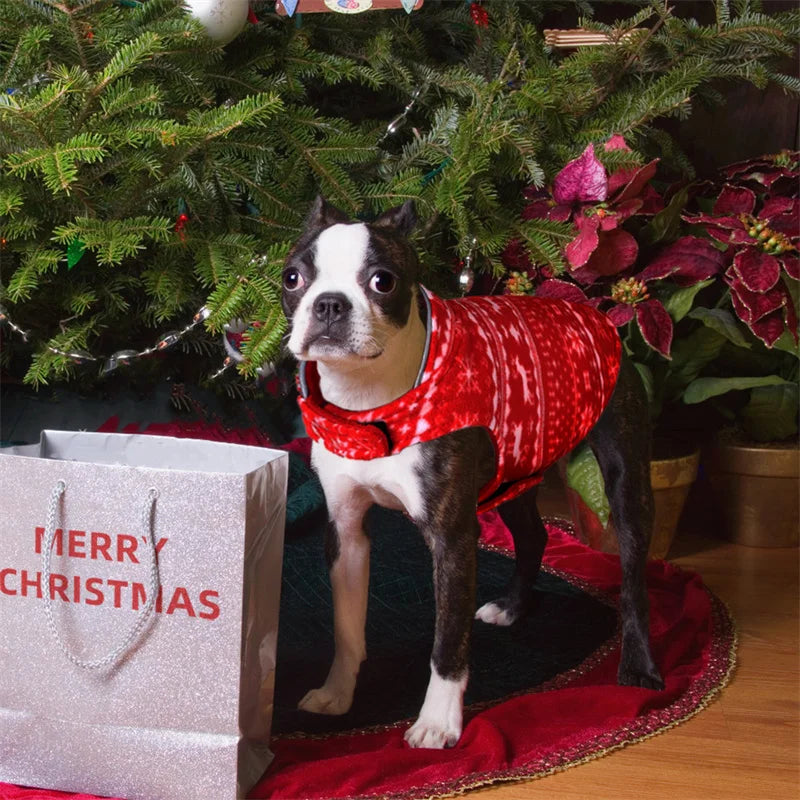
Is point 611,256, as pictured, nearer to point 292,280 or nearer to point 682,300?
point 682,300

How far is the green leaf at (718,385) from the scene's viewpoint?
179 cm

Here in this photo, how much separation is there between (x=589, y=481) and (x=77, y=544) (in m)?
0.94

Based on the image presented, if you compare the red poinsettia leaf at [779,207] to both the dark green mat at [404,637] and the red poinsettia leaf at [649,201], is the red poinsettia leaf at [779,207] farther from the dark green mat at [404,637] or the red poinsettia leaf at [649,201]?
the dark green mat at [404,637]

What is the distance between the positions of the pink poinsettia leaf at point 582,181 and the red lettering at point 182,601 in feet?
3.16

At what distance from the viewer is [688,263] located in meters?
1.73

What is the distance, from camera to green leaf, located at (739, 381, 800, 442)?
187 cm

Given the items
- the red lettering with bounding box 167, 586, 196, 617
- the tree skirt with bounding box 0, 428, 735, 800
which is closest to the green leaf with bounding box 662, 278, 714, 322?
the tree skirt with bounding box 0, 428, 735, 800

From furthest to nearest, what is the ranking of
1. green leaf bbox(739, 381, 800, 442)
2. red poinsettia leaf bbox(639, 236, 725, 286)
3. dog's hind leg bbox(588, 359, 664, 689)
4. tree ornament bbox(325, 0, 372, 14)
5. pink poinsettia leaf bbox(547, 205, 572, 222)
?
green leaf bbox(739, 381, 800, 442) → red poinsettia leaf bbox(639, 236, 725, 286) → pink poinsettia leaf bbox(547, 205, 572, 222) → tree ornament bbox(325, 0, 372, 14) → dog's hind leg bbox(588, 359, 664, 689)

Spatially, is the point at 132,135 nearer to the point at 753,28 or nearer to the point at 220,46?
the point at 220,46

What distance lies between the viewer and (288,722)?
1.17 metres

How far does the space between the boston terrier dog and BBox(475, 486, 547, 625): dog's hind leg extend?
218 millimetres

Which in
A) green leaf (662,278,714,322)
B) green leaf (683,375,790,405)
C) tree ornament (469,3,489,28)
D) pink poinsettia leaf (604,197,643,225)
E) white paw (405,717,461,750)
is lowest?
white paw (405,717,461,750)

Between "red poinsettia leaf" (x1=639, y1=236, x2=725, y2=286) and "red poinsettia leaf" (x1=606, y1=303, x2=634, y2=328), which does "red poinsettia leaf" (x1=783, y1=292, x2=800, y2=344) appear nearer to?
"red poinsettia leaf" (x1=639, y1=236, x2=725, y2=286)

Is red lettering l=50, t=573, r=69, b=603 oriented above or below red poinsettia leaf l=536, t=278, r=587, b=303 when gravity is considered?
below
